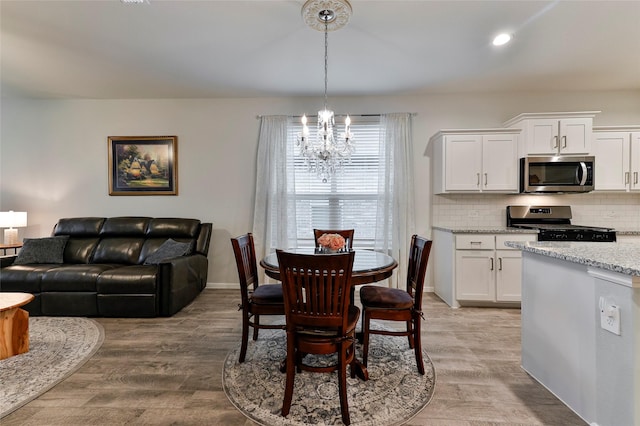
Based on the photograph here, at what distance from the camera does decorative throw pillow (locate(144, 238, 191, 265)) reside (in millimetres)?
3600

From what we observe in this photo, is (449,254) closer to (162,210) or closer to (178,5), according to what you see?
(178,5)

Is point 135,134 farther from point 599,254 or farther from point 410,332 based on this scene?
point 599,254

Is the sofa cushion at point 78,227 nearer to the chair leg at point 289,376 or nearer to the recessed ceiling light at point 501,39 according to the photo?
the chair leg at point 289,376

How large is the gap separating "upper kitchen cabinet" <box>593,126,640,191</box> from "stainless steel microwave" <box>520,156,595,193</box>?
242 mm

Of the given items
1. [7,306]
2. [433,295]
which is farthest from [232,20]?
[433,295]

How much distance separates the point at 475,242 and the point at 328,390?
2.48 metres

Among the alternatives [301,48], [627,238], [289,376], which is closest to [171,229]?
[301,48]

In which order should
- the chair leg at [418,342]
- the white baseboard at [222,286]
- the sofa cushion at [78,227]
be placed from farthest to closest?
the white baseboard at [222,286]
the sofa cushion at [78,227]
the chair leg at [418,342]

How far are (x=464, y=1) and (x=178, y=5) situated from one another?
7.25 feet

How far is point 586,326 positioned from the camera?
153 centimetres

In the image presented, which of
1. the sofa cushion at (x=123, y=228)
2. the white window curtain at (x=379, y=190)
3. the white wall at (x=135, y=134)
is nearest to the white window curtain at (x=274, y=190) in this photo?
the white window curtain at (x=379, y=190)

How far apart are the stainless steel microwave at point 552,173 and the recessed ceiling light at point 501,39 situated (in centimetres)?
145

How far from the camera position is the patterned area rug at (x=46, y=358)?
1873mm

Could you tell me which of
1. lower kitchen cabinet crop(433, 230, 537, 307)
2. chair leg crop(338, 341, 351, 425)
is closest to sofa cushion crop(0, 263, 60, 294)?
chair leg crop(338, 341, 351, 425)
